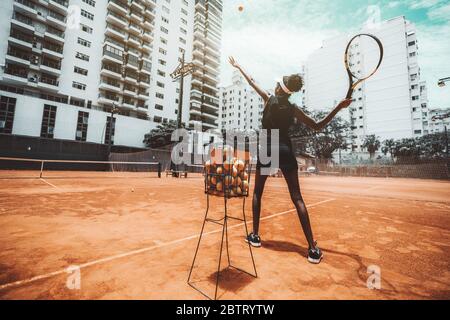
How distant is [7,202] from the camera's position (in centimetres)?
596

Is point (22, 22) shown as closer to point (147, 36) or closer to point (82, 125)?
point (82, 125)

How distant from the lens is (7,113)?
104 ft

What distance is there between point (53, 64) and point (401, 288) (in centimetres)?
5066

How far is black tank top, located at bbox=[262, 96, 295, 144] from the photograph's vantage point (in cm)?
324

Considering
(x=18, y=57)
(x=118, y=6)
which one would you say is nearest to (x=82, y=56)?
(x=18, y=57)

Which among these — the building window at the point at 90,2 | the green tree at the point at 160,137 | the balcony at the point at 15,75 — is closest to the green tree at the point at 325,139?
the green tree at the point at 160,137

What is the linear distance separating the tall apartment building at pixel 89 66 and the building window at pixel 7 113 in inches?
4.0

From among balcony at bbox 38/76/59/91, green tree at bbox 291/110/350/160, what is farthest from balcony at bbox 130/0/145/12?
green tree at bbox 291/110/350/160

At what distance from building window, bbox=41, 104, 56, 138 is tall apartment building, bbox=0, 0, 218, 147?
0.41ft

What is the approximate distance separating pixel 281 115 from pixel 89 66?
49388 mm

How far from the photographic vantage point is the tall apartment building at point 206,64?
60812mm

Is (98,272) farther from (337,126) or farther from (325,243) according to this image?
(337,126)

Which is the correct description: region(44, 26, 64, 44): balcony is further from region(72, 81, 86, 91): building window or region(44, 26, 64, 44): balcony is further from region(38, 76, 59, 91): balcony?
region(72, 81, 86, 91): building window

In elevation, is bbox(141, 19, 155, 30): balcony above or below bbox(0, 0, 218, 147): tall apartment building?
above
